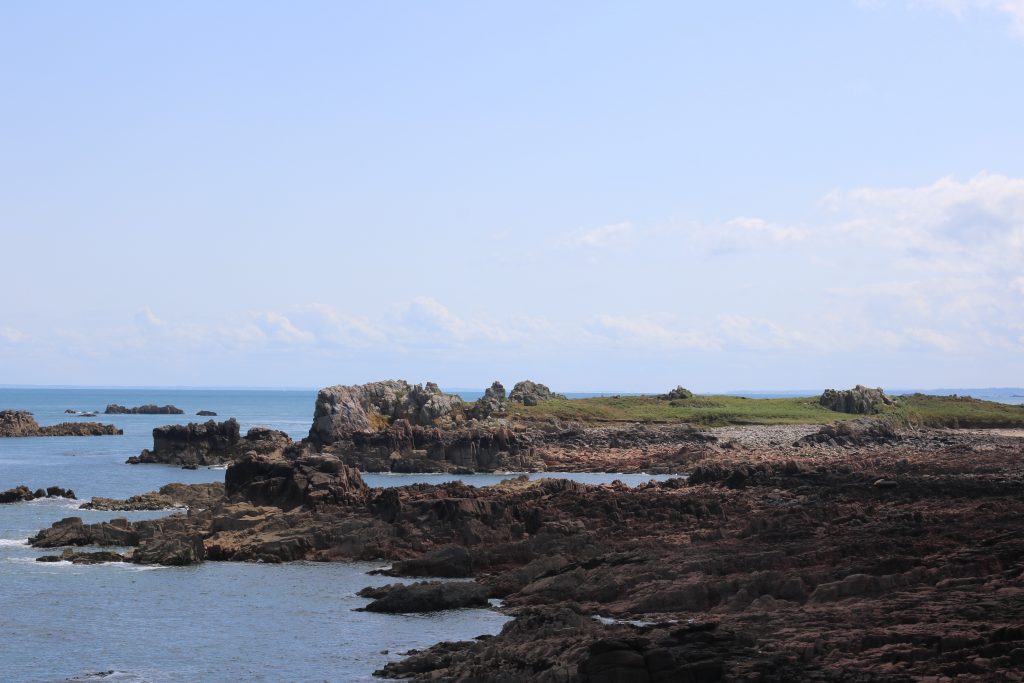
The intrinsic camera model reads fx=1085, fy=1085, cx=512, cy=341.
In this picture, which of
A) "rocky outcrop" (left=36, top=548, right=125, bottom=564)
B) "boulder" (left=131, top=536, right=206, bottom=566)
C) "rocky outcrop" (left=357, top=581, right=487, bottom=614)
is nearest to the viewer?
"rocky outcrop" (left=357, top=581, right=487, bottom=614)

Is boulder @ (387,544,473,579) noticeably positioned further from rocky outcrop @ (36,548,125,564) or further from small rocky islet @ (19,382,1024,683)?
rocky outcrop @ (36,548,125,564)

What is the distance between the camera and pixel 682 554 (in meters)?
42.5

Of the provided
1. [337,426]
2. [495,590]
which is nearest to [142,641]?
[495,590]

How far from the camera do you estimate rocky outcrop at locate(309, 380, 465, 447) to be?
114 metres

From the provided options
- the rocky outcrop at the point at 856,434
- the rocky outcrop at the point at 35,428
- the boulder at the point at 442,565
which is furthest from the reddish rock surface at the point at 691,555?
the rocky outcrop at the point at 35,428

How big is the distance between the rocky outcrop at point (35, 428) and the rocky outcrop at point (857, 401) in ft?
384

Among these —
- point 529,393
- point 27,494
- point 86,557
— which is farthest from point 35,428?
point 86,557

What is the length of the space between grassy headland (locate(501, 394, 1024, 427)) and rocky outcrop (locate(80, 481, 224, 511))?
57.8 m

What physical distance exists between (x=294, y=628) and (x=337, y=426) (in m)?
76.4

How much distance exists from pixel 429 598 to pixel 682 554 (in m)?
10.1

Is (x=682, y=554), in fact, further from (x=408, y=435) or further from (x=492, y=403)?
(x=492, y=403)

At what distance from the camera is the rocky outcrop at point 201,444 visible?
11519cm

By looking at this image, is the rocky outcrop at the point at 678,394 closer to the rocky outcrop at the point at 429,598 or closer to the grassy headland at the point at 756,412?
the grassy headland at the point at 756,412

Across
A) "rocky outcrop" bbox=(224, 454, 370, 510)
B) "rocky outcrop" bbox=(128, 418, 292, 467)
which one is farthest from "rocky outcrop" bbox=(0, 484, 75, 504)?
"rocky outcrop" bbox=(128, 418, 292, 467)
